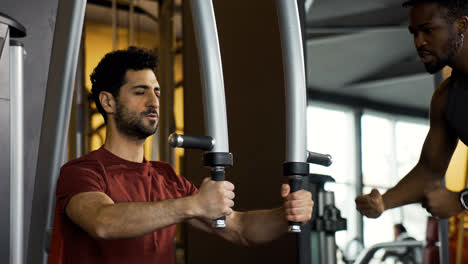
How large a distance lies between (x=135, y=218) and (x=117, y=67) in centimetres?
61

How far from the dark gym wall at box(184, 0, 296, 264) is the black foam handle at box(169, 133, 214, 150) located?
151 cm

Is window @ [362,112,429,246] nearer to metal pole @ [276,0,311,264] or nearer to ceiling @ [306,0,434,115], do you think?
ceiling @ [306,0,434,115]

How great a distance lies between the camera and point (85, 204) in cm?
154

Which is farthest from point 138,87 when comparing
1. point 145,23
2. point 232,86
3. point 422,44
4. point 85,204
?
point 145,23

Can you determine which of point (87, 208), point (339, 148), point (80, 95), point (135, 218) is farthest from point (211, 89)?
point (80, 95)

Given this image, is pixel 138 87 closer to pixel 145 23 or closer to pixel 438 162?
pixel 438 162

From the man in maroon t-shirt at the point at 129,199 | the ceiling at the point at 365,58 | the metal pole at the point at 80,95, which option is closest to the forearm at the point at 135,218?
the man in maroon t-shirt at the point at 129,199

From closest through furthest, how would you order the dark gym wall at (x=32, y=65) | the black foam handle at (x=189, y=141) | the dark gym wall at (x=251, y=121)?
1. the black foam handle at (x=189, y=141)
2. the dark gym wall at (x=32, y=65)
3. the dark gym wall at (x=251, y=121)

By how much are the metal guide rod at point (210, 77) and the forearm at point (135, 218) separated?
0.23 metres

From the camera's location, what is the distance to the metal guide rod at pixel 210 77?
113cm

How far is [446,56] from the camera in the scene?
58.0 inches

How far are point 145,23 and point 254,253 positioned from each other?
12.5 ft

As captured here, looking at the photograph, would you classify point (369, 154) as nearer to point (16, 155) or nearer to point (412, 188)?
point (412, 188)

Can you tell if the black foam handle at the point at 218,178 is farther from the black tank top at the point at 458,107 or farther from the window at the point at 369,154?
the window at the point at 369,154
